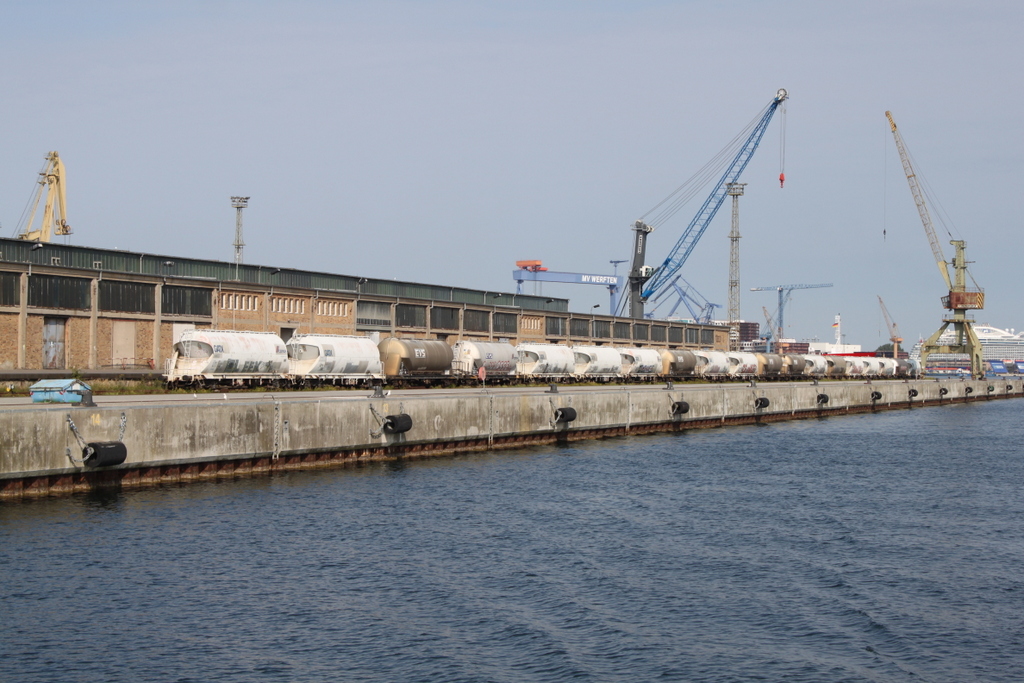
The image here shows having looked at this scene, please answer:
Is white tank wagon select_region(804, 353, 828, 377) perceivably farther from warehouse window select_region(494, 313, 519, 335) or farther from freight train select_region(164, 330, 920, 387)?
warehouse window select_region(494, 313, 519, 335)

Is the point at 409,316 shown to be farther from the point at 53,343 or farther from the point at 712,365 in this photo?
the point at 53,343

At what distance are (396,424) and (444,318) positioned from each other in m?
69.0

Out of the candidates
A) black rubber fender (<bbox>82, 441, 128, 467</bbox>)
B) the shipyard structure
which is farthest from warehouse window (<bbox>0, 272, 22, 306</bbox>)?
black rubber fender (<bbox>82, 441, 128, 467</bbox>)

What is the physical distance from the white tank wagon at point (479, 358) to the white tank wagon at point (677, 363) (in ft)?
98.4

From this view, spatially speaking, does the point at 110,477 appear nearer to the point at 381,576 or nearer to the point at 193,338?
the point at 381,576

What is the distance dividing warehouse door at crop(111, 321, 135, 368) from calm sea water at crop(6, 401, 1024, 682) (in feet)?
146

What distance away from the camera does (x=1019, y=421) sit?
100562mm

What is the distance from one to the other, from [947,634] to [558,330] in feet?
376

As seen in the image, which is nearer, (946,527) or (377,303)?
(946,527)

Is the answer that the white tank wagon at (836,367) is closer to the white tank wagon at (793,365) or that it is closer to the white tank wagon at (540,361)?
the white tank wagon at (793,365)

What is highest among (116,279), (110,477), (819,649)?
(116,279)

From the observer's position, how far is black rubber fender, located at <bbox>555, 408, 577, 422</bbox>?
59900mm

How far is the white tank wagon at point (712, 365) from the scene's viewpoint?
399ft

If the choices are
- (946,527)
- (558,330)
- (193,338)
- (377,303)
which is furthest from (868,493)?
(558,330)
